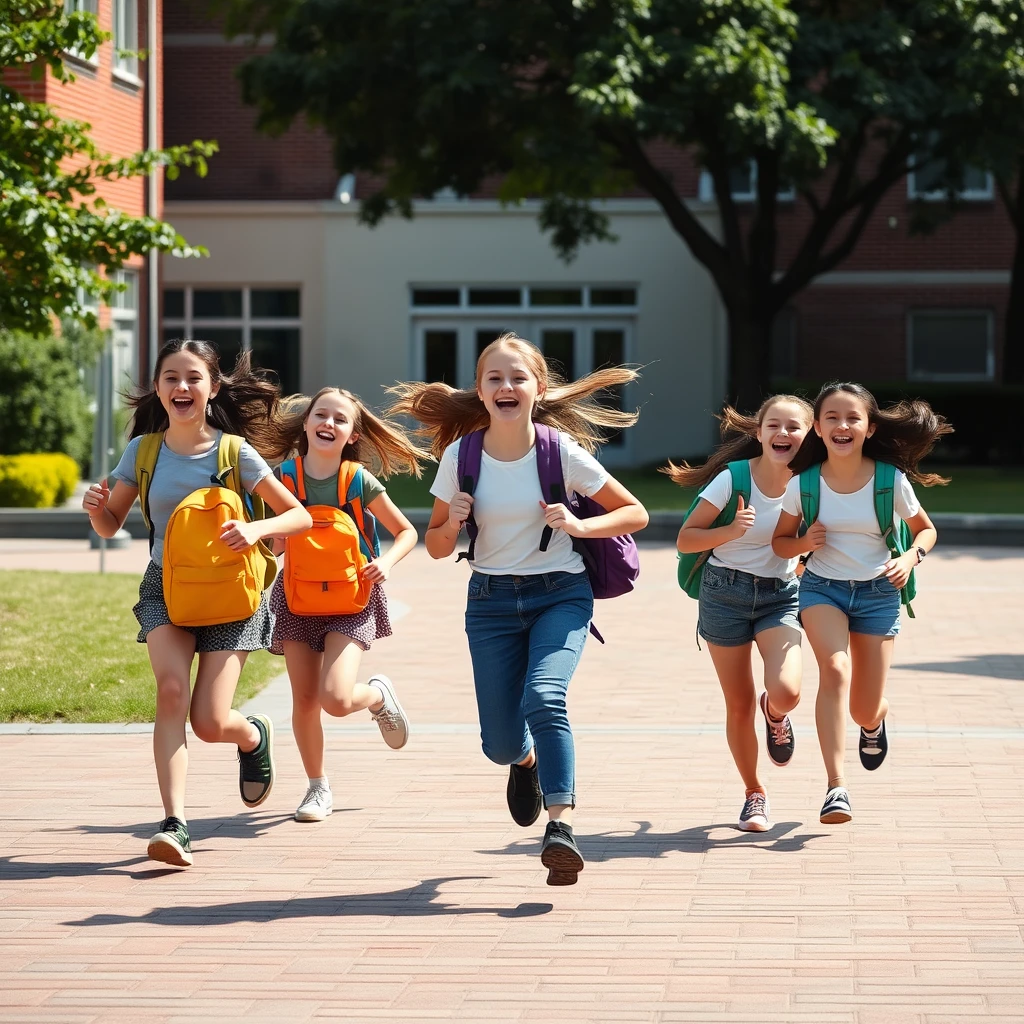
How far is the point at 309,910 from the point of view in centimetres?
538

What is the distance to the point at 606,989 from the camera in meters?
4.58

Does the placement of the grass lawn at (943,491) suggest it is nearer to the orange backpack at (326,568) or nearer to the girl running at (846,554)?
the girl running at (846,554)

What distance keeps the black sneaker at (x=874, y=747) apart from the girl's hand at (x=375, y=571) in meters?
1.93

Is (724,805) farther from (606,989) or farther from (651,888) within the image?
(606,989)

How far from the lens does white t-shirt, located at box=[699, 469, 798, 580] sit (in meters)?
6.44

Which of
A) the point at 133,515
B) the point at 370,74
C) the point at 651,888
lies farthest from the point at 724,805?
the point at 370,74

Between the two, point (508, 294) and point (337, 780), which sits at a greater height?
point (508, 294)

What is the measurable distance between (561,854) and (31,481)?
16.8 m

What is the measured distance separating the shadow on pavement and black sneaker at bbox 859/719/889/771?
6.08 ft

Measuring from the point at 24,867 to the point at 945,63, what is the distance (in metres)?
20.7

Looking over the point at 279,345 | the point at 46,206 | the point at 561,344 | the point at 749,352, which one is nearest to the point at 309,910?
the point at 46,206

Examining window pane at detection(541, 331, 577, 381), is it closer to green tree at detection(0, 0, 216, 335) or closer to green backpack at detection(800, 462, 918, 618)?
green tree at detection(0, 0, 216, 335)

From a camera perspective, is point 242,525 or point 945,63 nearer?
point 242,525

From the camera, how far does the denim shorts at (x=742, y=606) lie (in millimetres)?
6438
